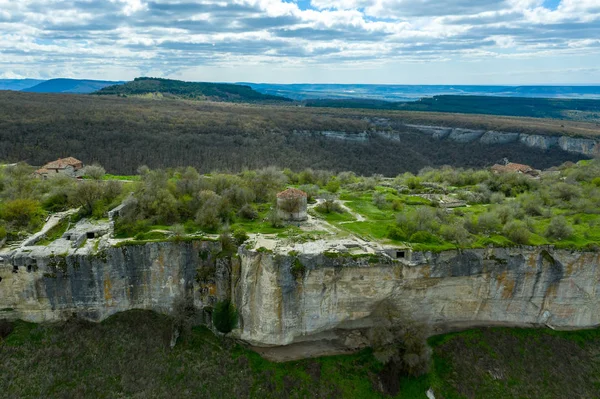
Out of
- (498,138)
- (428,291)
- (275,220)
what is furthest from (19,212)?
(498,138)

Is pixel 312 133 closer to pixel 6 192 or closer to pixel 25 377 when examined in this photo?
pixel 6 192

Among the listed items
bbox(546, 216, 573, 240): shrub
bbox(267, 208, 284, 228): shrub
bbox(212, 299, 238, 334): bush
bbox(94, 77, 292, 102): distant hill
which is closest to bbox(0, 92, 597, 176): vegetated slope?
bbox(267, 208, 284, 228): shrub

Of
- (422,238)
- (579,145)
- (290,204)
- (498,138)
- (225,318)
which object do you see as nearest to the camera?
(225,318)

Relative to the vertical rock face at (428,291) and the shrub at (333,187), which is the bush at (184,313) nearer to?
the vertical rock face at (428,291)

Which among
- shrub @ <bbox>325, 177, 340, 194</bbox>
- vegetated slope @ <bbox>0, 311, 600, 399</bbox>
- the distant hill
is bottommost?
vegetated slope @ <bbox>0, 311, 600, 399</bbox>

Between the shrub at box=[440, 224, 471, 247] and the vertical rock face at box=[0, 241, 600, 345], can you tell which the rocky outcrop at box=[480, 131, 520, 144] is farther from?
the shrub at box=[440, 224, 471, 247]

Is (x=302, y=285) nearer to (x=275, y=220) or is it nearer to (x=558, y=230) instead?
(x=275, y=220)

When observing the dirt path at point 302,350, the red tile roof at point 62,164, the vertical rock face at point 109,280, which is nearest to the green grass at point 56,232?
the vertical rock face at point 109,280
